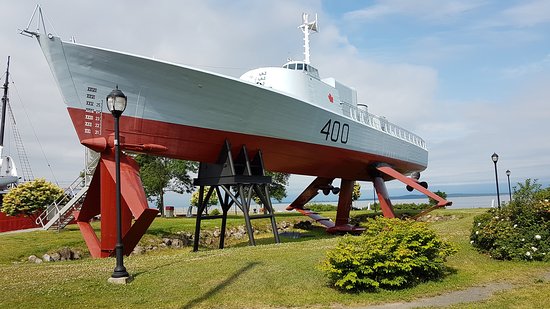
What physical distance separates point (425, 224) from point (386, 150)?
18.9 m

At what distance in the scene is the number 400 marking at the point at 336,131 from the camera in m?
21.3

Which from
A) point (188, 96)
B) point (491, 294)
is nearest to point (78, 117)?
point (188, 96)

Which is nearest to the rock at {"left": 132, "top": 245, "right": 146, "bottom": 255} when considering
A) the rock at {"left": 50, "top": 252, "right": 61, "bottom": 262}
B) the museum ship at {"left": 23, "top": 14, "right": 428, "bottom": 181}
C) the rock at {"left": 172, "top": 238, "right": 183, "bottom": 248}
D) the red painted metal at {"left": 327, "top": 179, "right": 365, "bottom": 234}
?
the rock at {"left": 172, "top": 238, "right": 183, "bottom": 248}

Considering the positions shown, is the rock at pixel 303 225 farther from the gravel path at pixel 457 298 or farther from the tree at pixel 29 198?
the gravel path at pixel 457 298

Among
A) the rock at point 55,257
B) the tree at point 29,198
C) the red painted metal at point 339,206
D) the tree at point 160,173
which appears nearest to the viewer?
the rock at point 55,257

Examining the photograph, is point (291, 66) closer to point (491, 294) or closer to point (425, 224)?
point (425, 224)

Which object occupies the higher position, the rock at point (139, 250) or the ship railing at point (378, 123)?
the ship railing at point (378, 123)

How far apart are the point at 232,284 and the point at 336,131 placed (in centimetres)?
1437

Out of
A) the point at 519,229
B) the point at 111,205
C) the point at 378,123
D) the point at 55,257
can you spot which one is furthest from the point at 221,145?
the point at 378,123

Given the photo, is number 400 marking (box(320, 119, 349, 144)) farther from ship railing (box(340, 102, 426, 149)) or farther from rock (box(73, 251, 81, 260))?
rock (box(73, 251, 81, 260))

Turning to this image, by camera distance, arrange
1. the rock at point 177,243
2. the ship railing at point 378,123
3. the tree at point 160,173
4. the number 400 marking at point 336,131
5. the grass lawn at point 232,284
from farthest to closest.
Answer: the tree at point 160,173 < the ship railing at point 378,123 < the rock at point 177,243 < the number 400 marking at point 336,131 < the grass lawn at point 232,284

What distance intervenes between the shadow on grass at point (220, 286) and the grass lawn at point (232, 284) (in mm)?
19

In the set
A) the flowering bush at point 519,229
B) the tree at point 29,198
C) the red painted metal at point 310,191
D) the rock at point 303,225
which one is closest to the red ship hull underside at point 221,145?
the red painted metal at point 310,191

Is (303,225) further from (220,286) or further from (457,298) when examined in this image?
(457,298)
